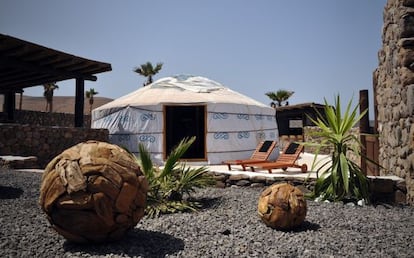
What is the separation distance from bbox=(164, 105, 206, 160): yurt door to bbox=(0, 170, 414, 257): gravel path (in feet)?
24.4

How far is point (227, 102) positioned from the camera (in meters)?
8.85

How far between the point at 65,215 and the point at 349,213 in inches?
113

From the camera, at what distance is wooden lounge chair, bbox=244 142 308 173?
240 inches

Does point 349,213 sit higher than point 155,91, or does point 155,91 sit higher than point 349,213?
point 155,91

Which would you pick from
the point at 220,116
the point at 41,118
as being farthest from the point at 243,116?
the point at 41,118

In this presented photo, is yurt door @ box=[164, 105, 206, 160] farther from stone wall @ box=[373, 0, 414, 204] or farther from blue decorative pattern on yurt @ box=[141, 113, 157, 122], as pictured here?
stone wall @ box=[373, 0, 414, 204]

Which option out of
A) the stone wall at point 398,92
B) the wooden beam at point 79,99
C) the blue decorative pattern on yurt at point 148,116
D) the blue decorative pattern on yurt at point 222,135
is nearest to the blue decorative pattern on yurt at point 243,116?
the blue decorative pattern on yurt at point 222,135

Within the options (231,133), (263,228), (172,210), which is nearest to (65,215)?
(172,210)

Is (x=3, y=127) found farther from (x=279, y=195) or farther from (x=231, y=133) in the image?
(x=279, y=195)

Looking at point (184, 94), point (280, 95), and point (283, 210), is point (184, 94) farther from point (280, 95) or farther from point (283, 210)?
point (280, 95)

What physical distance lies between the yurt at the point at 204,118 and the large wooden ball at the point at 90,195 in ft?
19.1

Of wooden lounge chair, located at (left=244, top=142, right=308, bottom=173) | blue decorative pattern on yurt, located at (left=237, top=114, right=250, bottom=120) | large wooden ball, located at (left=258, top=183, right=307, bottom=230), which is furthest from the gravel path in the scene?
blue decorative pattern on yurt, located at (left=237, top=114, right=250, bottom=120)

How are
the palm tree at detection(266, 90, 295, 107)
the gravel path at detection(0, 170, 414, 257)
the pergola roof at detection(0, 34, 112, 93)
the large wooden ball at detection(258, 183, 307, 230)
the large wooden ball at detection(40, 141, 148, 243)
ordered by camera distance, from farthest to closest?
the palm tree at detection(266, 90, 295, 107), the pergola roof at detection(0, 34, 112, 93), the large wooden ball at detection(258, 183, 307, 230), the gravel path at detection(0, 170, 414, 257), the large wooden ball at detection(40, 141, 148, 243)

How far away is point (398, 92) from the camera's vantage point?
4.19m
